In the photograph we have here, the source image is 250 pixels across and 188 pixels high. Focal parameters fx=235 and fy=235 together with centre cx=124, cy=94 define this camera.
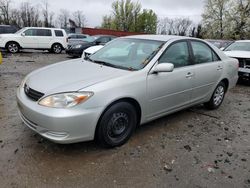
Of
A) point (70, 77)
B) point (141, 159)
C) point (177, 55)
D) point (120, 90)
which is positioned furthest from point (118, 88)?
point (177, 55)

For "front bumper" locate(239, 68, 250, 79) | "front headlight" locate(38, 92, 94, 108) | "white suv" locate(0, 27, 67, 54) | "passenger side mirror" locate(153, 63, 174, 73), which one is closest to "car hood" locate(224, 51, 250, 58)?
"front bumper" locate(239, 68, 250, 79)

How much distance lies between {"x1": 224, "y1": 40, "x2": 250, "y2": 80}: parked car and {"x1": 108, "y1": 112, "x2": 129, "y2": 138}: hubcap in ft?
19.4

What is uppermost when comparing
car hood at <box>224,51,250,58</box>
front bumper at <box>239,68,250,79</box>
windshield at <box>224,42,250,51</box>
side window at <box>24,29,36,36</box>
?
side window at <box>24,29,36,36</box>

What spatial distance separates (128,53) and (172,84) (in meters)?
0.91

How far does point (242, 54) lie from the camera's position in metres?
7.93

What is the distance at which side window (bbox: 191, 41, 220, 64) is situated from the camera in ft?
14.0

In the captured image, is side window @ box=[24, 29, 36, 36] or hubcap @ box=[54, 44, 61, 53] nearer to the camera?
side window @ box=[24, 29, 36, 36]

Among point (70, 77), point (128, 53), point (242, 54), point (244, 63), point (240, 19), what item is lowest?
point (70, 77)

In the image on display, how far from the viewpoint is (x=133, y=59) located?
3682 millimetres

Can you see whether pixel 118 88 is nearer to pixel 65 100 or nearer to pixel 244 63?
pixel 65 100

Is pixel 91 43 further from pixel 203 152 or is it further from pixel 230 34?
pixel 230 34

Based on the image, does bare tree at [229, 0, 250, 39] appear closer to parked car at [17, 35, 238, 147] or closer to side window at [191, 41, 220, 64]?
side window at [191, 41, 220, 64]

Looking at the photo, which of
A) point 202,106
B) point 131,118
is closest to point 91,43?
point 202,106

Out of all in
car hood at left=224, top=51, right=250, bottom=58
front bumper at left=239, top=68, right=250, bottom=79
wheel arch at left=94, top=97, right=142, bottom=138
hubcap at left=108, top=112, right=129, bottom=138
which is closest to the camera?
wheel arch at left=94, top=97, right=142, bottom=138
